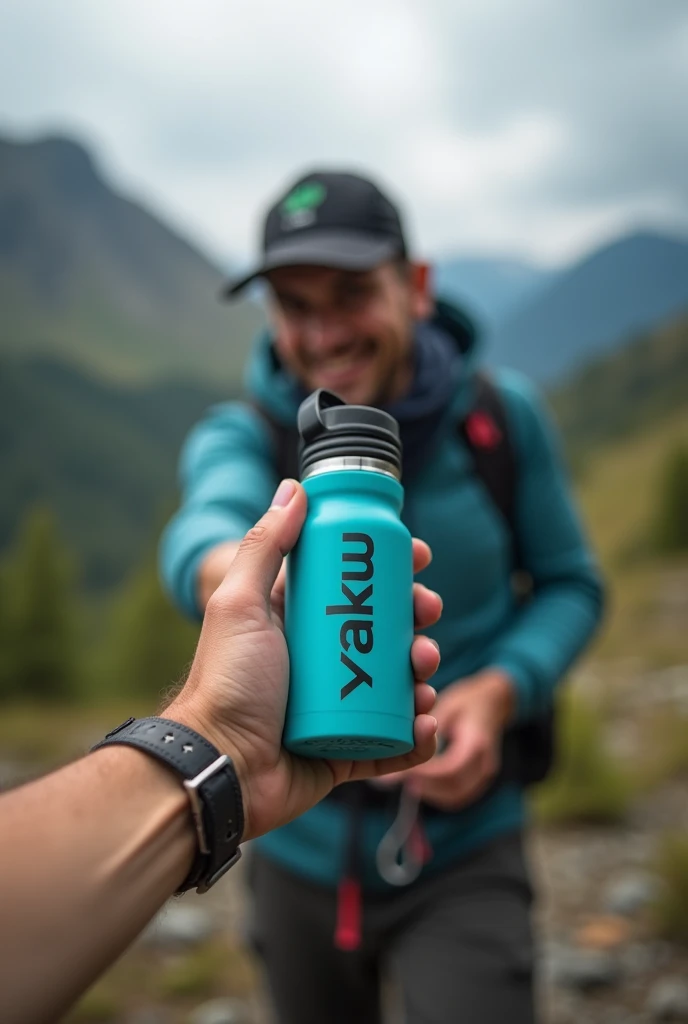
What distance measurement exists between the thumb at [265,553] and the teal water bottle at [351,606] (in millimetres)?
26

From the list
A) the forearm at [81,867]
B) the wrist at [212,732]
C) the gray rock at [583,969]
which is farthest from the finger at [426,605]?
the gray rock at [583,969]

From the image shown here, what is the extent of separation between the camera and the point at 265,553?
1.61 meters

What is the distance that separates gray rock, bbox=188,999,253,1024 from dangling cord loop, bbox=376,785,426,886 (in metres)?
3.09

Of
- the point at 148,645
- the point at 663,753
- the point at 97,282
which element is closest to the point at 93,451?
the point at 97,282

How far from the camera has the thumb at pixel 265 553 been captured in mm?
1600

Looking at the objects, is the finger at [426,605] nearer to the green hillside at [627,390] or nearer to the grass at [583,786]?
the grass at [583,786]

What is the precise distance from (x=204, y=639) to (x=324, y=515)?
311mm

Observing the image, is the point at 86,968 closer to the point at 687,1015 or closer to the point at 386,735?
the point at 386,735

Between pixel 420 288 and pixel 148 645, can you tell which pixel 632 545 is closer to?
pixel 148 645

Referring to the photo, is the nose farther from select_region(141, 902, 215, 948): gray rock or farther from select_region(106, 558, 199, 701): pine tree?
select_region(106, 558, 199, 701): pine tree

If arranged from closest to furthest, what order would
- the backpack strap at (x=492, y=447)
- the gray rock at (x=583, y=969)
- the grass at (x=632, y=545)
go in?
the backpack strap at (x=492, y=447), the gray rock at (x=583, y=969), the grass at (x=632, y=545)

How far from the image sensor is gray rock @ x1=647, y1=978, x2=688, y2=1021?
16.0 ft

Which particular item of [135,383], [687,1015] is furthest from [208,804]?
[135,383]

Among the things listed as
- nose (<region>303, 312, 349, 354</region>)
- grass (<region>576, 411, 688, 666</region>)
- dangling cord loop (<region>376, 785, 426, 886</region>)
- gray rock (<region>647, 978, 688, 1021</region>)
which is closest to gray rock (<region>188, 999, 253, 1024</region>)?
gray rock (<region>647, 978, 688, 1021</region>)
